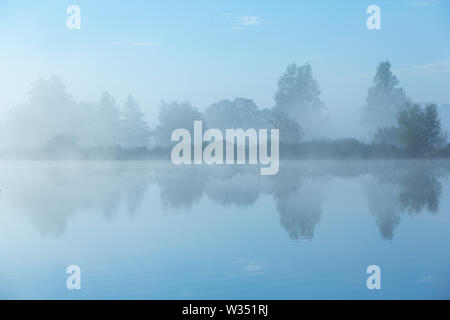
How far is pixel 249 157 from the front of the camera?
37.6 metres

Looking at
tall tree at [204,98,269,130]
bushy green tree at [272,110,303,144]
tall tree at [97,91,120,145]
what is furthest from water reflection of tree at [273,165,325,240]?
tall tree at [97,91,120,145]

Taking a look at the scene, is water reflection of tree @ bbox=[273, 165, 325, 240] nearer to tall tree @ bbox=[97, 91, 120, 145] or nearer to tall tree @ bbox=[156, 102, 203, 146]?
tall tree @ bbox=[156, 102, 203, 146]

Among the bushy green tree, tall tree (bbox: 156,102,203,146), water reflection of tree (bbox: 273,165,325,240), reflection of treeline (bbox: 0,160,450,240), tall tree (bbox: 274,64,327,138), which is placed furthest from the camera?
tall tree (bbox: 274,64,327,138)

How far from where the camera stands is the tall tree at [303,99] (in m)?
44.9

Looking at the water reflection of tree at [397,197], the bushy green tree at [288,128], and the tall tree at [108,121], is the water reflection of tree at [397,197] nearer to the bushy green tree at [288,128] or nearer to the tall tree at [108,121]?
the bushy green tree at [288,128]

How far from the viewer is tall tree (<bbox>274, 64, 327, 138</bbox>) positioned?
4494cm

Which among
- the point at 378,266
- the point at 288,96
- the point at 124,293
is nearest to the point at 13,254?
the point at 124,293

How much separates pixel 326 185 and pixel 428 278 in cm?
1087

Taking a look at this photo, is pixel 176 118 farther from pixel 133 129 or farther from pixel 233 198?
pixel 233 198

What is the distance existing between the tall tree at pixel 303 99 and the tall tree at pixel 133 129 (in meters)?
11.7

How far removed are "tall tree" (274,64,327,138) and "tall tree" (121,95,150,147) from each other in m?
11.7

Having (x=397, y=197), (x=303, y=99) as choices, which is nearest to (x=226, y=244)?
(x=397, y=197)
